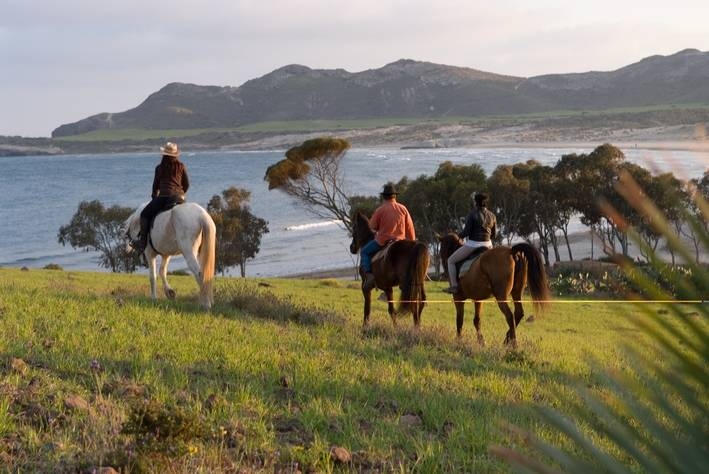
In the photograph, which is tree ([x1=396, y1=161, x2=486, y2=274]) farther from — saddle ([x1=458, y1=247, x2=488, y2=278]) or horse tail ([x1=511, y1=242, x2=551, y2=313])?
horse tail ([x1=511, y1=242, x2=551, y2=313])

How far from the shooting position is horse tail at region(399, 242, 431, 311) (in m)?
12.9

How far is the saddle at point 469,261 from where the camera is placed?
1317 centimetres

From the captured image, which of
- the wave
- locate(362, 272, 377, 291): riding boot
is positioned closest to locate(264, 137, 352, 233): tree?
locate(362, 272, 377, 291): riding boot

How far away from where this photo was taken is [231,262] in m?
56.3

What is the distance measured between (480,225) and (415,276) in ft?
4.21

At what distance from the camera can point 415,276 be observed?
12.9 m

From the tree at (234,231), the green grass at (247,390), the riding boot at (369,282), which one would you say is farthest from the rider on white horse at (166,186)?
the tree at (234,231)

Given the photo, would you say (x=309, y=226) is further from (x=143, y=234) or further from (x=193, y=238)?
(x=193, y=238)

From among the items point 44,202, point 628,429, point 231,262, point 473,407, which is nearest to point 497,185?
point 231,262

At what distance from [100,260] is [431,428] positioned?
2468 inches

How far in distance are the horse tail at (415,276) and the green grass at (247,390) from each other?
131 cm

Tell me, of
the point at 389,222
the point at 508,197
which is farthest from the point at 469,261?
the point at 508,197

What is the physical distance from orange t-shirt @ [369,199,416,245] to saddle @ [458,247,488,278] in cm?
121

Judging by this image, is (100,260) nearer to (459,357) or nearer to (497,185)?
(497,185)
